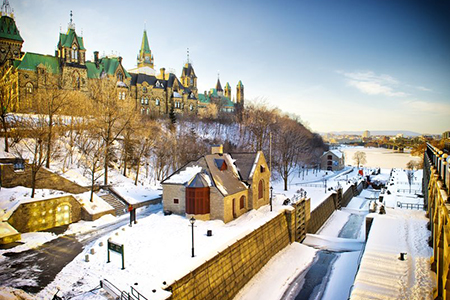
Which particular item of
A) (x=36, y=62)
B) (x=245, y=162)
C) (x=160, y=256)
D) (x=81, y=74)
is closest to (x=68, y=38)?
(x=81, y=74)

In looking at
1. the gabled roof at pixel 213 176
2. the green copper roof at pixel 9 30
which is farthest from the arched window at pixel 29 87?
the gabled roof at pixel 213 176

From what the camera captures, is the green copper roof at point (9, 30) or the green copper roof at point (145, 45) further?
the green copper roof at point (145, 45)

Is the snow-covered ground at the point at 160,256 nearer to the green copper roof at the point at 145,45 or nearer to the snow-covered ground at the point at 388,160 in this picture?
the green copper roof at the point at 145,45

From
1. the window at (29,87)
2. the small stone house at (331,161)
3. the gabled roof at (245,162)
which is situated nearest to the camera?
the gabled roof at (245,162)

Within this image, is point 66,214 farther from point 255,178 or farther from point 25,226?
point 255,178

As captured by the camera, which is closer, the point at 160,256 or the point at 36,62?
the point at 160,256

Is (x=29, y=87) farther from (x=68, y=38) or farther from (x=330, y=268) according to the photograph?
(x=330, y=268)

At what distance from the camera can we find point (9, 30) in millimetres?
36531

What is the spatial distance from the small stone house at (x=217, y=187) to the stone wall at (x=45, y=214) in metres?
6.56

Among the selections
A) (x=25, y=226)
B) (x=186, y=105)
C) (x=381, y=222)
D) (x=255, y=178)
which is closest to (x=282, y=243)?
(x=255, y=178)

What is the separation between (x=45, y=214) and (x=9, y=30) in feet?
101

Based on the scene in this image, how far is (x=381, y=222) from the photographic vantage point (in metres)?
22.7

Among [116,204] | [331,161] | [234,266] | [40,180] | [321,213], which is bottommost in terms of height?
[321,213]

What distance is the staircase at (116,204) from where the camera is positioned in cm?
2359
